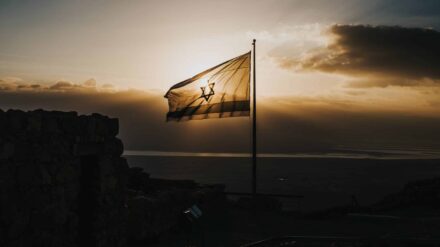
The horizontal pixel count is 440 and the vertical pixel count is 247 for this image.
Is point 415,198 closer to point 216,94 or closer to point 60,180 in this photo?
point 216,94

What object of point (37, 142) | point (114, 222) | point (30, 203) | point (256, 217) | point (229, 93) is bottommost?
point (256, 217)

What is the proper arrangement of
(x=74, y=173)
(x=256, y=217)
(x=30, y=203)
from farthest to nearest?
(x=256, y=217)
(x=74, y=173)
(x=30, y=203)

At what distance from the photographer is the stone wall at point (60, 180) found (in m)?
8.38

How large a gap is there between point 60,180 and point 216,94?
9.23 metres

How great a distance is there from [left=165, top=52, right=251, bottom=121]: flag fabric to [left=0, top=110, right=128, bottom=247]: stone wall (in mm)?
7265

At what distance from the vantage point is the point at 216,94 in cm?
1778

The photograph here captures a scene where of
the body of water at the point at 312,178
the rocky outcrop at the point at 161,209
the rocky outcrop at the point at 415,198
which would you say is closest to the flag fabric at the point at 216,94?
the rocky outcrop at the point at 161,209

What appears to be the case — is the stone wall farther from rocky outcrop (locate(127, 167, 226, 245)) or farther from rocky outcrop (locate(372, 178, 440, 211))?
rocky outcrop (locate(372, 178, 440, 211))

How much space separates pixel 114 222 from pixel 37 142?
259cm

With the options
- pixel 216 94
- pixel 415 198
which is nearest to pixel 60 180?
pixel 216 94

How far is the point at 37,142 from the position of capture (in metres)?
8.85

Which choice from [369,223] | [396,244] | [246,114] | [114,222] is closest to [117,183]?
[114,222]

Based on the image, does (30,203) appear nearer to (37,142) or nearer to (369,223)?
(37,142)

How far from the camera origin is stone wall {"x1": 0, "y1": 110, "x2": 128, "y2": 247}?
8375 mm
